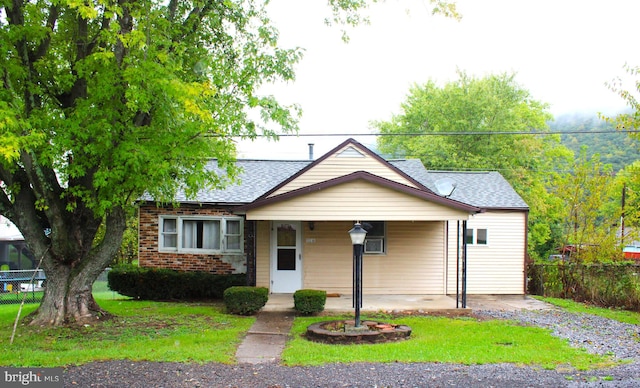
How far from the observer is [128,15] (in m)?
10.3

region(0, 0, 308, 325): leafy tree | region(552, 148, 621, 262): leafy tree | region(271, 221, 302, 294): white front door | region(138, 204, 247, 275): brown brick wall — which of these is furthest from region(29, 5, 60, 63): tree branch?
region(552, 148, 621, 262): leafy tree

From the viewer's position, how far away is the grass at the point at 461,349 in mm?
8383

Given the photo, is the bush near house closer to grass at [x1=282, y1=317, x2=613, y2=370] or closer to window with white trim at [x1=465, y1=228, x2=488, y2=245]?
window with white trim at [x1=465, y1=228, x2=488, y2=245]

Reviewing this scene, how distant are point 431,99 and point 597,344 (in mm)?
29387

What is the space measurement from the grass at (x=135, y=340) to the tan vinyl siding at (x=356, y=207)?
274cm

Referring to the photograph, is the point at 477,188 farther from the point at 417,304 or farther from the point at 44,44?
the point at 44,44

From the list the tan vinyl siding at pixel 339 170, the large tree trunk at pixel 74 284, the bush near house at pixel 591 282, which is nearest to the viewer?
the large tree trunk at pixel 74 284

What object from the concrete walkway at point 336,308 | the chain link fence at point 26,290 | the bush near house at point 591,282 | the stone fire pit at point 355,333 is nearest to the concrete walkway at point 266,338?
the concrete walkway at point 336,308

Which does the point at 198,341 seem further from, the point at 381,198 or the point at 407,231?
the point at 407,231

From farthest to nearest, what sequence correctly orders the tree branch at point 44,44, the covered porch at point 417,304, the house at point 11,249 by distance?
the house at point 11,249, the covered porch at point 417,304, the tree branch at point 44,44

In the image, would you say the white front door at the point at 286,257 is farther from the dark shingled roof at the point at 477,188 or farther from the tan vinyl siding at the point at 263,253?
the dark shingled roof at the point at 477,188

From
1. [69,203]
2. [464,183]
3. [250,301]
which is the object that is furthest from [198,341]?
[464,183]

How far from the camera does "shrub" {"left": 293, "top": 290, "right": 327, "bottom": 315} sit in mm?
12453

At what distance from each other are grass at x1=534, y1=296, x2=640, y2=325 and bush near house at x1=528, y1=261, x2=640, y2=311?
0.50 metres
